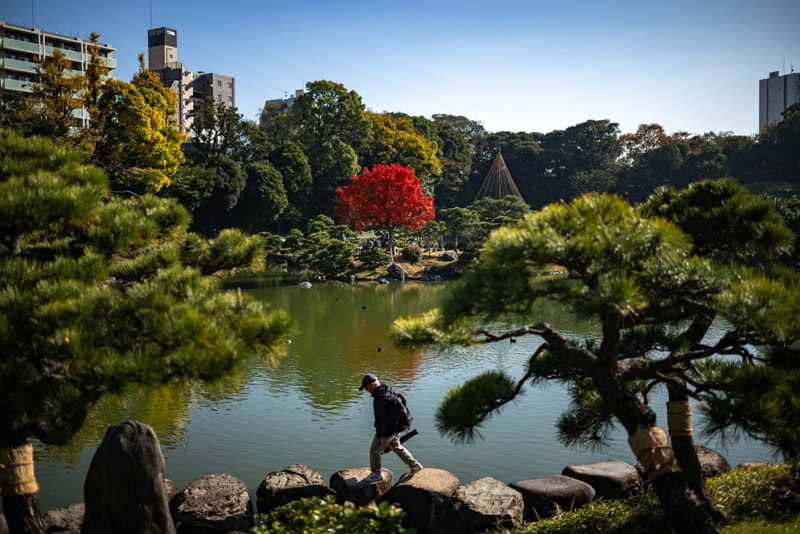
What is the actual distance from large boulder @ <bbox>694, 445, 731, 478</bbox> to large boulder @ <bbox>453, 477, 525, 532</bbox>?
6.73 feet

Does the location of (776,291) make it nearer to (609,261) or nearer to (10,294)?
(609,261)

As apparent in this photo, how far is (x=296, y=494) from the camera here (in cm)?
607

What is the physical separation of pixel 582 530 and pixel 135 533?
10.6 ft

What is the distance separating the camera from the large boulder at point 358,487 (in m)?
5.97

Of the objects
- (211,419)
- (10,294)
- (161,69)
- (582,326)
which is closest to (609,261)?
(10,294)

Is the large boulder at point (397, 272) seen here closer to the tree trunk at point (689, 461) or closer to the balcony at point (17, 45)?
the tree trunk at point (689, 461)

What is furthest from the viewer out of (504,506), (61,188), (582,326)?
(582,326)

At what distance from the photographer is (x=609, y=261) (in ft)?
12.8

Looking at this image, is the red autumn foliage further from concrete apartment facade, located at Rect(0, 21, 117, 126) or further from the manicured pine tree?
the manicured pine tree

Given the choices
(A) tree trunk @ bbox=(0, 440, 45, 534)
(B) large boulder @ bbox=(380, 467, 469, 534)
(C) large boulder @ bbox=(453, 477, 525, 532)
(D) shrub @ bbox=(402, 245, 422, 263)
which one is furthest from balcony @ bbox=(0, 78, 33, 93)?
(C) large boulder @ bbox=(453, 477, 525, 532)

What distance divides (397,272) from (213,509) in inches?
969

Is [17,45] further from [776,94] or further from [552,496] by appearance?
[776,94]

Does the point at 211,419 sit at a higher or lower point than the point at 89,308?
lower

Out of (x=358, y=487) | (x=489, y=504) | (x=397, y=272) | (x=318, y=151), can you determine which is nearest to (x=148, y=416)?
(x=358, y=487)
